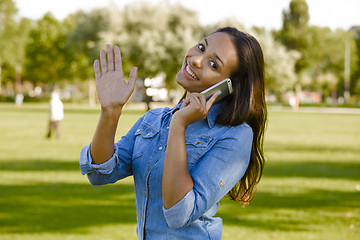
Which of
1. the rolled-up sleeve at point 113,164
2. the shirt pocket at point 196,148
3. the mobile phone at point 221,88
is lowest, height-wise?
the rolled-up sleeve at point 113,164

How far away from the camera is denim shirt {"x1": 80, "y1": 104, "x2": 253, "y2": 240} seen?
1951 mm

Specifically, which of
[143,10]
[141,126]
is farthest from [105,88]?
[143,10]

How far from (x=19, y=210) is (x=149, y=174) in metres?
6.18

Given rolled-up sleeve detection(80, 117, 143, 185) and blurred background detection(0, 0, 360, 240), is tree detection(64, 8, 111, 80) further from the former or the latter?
rolled-up sleeve detection(80, 117, 143, 185)

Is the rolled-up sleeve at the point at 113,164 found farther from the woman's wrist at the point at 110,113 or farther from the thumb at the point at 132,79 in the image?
the thumb at the point at 132,79

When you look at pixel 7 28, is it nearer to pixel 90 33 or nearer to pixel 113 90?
pixel 90 33

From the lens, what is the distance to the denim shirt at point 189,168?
1951 mm

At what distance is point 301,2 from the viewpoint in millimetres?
79375

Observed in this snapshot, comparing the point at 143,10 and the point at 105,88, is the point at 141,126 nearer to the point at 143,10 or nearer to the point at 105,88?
the point at 105,88

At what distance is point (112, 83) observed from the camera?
2.08 metres

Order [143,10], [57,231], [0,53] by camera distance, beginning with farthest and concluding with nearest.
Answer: [0,53] < [143,10] < [57,231]

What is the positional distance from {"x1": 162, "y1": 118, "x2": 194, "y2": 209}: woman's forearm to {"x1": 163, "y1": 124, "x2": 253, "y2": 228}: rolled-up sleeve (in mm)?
25

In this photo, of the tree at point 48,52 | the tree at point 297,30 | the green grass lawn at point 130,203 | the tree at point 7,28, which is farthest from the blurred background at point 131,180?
the tree at point 48,52

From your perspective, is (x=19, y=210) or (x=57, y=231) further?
(x=19, y=210)
